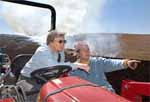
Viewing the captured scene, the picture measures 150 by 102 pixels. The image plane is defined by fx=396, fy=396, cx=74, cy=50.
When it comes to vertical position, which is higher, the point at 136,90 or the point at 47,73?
the point at 47,73

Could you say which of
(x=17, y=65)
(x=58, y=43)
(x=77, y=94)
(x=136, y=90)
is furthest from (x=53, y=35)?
(x=77, y=94)

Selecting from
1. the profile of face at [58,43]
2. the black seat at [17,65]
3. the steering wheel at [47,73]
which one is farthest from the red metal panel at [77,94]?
the black seat at [17,65]

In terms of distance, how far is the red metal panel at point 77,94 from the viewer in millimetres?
1853

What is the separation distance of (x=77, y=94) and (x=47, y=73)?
1.58ft

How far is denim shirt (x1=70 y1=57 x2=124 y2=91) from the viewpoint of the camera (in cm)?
298

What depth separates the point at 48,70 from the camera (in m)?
2.36

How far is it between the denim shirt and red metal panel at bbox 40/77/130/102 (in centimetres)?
86

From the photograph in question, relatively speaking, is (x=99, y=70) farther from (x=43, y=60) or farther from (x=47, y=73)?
(x=47, y=73)

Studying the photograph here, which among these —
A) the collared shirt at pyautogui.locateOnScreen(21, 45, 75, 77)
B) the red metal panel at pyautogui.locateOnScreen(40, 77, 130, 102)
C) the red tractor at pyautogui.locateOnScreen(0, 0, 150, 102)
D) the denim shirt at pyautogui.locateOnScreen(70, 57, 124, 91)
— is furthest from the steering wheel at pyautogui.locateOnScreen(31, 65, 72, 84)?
the denim shirt at pyautogui.locateOnScreen(70, 57, 124, 91)

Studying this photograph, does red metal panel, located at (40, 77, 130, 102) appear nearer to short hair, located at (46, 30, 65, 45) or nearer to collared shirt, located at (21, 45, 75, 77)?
collared shirt, located at (21, 45, 75, 77)

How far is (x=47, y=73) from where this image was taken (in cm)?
235

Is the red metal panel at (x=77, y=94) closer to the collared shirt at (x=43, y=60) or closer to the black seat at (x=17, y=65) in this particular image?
the collared shirt at (x=43, y=60)

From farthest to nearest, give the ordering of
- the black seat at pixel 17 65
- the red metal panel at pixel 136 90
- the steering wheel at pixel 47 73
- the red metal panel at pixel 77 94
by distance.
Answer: the black seat at pixel 17 65 → the red metal panel at pixel 136 90 → the steering wheel at pixel 47 73 → the red metal panel at pixel 77 94

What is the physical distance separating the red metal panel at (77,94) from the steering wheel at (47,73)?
231 millimetres
